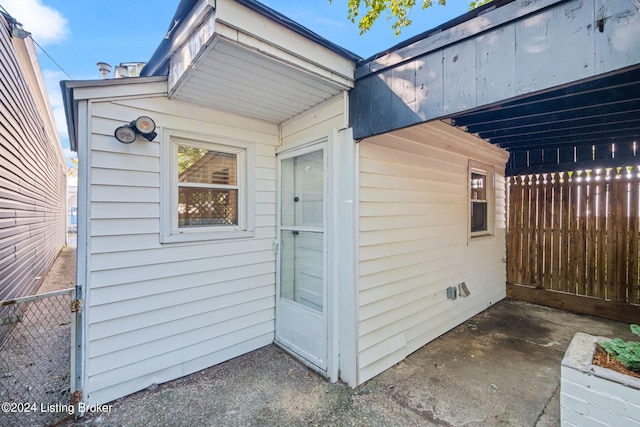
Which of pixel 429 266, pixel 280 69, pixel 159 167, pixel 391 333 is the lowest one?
pixel 391 333

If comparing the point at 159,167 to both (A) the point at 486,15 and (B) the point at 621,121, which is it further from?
(B) the point at 621,121

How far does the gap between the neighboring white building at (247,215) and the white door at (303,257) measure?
0.02 meters

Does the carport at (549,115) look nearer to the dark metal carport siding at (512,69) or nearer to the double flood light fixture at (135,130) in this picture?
the dark metal carport siding at (512,69)

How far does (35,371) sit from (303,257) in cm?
270

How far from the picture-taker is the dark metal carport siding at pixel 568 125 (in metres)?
2.13

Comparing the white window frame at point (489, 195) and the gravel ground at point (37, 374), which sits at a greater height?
the white window frame at point (489, 195)

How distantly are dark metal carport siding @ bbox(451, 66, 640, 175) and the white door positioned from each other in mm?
1489

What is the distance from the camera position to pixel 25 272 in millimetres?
4340

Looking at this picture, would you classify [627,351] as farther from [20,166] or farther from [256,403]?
[20,166]

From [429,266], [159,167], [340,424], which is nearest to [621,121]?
[429,266]

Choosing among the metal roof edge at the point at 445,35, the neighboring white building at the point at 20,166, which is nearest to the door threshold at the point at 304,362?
the metal roof edge at the point at 445,35

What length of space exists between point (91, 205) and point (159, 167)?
0.58m

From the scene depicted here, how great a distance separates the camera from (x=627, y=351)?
176 cm

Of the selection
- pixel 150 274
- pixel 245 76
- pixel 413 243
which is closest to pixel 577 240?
pixel 413 243
